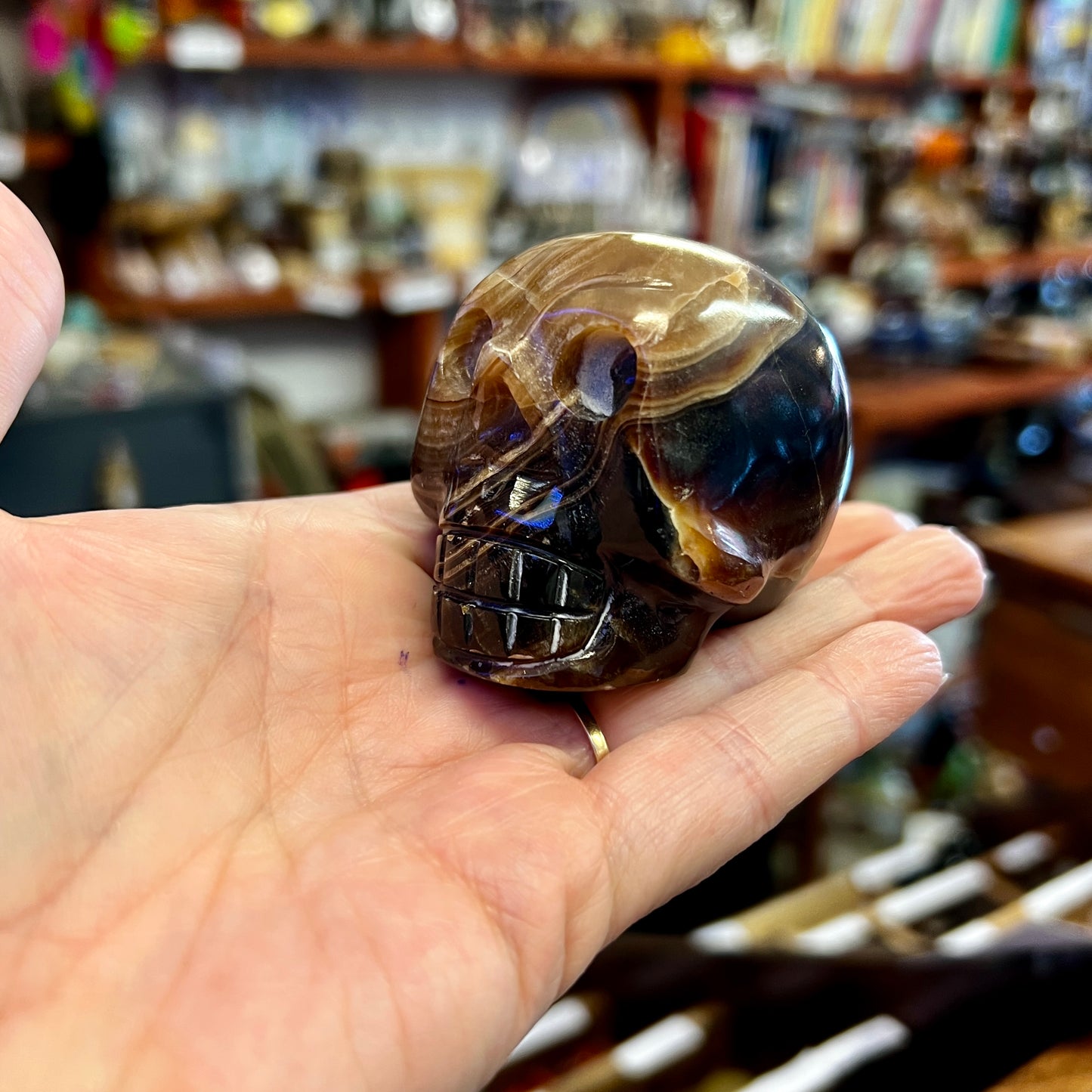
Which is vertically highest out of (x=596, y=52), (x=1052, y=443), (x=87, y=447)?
(x=596, y=52)

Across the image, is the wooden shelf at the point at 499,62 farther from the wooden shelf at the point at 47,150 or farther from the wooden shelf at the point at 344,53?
the wooden shelf at the point at 47,150

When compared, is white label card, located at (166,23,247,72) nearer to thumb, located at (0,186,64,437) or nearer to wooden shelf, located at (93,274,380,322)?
wooden shelf, located at (93,274,380,322)

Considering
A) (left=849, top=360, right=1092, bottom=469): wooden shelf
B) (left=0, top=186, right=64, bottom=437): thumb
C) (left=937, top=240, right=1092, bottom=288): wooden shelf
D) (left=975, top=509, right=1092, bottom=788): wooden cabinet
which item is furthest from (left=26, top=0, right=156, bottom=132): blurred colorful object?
(left=937, top=240, right=1092, bottom=288): wooden shelf

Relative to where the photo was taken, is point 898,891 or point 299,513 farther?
point 898,891

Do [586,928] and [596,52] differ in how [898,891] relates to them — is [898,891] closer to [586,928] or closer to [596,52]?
[586,928]

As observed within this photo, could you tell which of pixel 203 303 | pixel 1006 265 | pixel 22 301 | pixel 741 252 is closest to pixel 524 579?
pixel 22 301

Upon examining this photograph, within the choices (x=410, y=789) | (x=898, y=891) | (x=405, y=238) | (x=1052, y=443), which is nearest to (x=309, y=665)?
(x=410, y=789)
